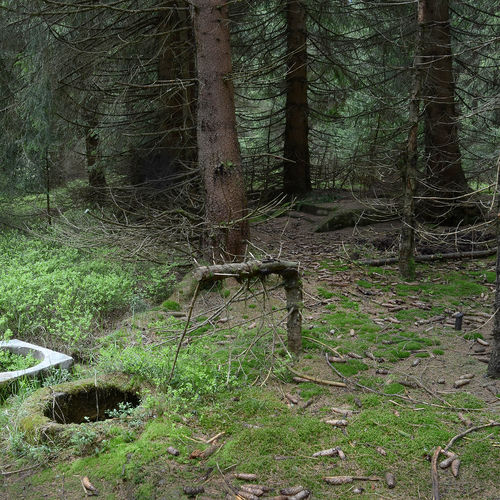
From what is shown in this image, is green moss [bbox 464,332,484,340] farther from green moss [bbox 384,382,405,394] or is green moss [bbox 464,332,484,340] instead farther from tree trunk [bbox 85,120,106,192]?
tree trunk [bbox 85,120,106,192]

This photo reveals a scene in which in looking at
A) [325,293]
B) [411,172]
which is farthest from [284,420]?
[411,172]

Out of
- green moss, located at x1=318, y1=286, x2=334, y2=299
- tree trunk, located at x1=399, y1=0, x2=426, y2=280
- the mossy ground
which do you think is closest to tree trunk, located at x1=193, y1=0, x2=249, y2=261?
green moss, located at x1=318, y1=286, x2=334, y2=299

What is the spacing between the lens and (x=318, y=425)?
4.29 metres

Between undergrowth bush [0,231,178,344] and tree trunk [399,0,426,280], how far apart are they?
3868 mm

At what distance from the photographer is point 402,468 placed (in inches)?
148

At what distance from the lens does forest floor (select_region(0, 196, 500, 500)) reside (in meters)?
3.68

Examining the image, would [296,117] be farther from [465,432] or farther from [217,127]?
[465,432]

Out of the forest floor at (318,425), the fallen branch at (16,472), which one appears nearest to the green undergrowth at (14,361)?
the forest floor at (318,425)

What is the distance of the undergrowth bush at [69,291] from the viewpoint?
6.93m

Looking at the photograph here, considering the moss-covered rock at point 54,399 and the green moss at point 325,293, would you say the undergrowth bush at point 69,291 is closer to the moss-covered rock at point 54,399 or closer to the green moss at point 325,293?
the moss-covered rock at point 54,399

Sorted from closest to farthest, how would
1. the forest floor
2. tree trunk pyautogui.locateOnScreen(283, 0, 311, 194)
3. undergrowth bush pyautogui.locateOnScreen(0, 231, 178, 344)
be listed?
the forest floor < undergrowth bush pyautogui.locateOnScreen(0, 231, 178, 344) < tree trunk pyautogui.locateOnScreen(283, 0, 311, 194)

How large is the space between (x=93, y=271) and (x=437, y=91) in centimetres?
804

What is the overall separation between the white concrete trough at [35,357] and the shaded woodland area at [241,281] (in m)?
0.24

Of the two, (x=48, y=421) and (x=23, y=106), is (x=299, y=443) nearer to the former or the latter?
(x=48, y=421)
